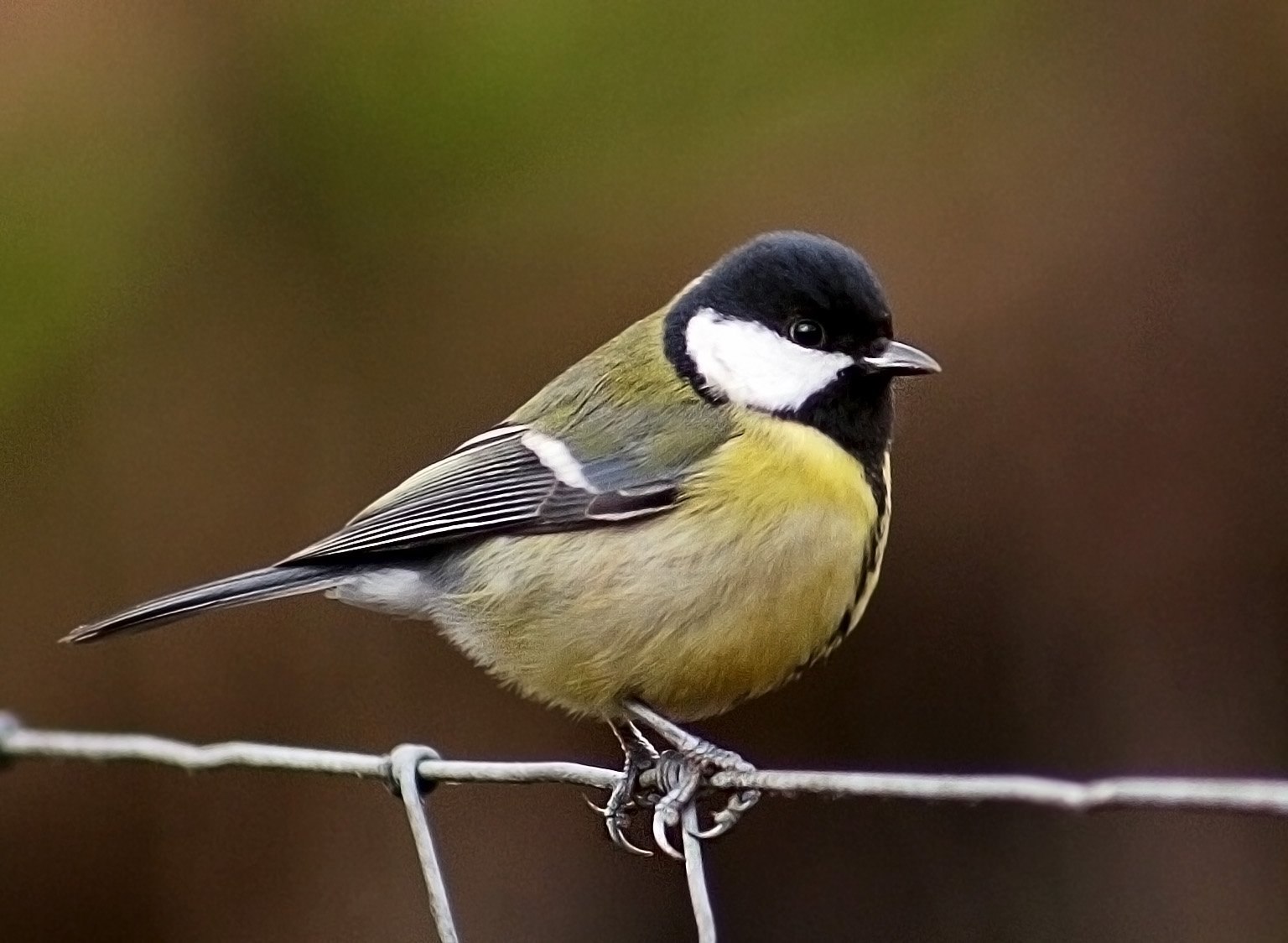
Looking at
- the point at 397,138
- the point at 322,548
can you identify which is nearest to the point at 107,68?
the point at 397,138

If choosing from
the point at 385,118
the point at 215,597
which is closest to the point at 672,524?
the point at 215,597

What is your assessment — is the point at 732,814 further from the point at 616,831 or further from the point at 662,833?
the point at 616,831

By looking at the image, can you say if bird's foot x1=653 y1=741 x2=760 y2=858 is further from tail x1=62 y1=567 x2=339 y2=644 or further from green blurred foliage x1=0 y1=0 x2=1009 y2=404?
green blurred foliage x1=0 y1=0 x2=1009 y2=404

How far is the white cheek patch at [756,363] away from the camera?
2.12 m

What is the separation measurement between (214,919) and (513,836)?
72cm

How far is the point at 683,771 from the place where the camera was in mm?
1814

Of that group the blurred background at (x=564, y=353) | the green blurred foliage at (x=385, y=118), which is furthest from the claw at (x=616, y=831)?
the green blurred foliage at (x=385, y=118)

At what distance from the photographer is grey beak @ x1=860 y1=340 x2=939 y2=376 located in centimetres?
205

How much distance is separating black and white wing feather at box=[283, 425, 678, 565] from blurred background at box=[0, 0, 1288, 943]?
131cm

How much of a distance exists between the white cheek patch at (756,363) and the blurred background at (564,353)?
1.31 metres

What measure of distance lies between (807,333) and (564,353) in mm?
1553

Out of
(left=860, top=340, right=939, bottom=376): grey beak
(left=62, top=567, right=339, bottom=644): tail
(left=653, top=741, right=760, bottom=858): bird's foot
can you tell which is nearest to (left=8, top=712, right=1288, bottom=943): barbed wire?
(left=653, top=741, right=760, bottom=858): bird's foot

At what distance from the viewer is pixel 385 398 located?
3623 mm

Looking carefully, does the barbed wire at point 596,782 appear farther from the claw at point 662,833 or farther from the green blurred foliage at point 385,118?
the green blurred foliage at point 385,118
